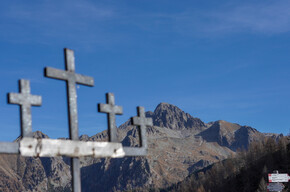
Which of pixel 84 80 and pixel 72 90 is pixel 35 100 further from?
pixel 84 80

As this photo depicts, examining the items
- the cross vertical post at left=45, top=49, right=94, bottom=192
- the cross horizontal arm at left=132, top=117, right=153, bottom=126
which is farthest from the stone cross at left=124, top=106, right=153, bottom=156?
the cross vertical post at left=45, top=49, right=94, bottom=192

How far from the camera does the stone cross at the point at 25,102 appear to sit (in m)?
7.04

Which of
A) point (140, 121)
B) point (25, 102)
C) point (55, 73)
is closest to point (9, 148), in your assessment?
point (25, 102)

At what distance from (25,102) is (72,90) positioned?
99 cm

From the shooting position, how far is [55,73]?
25.0ft

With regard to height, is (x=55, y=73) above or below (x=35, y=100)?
above

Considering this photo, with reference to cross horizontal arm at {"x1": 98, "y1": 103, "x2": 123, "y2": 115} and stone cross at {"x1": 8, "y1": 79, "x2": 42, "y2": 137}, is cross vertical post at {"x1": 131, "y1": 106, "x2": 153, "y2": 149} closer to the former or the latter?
cross horizontal arm at {"x1": 98, "y1": 103, "x2": 123, "y2": 115}

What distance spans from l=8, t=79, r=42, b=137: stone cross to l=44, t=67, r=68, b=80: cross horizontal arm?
1.28 feet

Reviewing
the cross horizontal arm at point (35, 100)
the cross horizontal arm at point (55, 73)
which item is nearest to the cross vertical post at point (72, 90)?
the cross horizontal arm at point (55, 73)

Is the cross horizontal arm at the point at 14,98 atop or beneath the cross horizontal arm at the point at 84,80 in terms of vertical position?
beneath

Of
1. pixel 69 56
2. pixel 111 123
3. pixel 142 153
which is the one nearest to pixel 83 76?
pixel 69 56

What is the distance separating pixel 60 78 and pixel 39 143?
120 centimetres

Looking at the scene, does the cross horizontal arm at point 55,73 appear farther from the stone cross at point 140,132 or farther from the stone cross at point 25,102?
the stone cross at point 140,132

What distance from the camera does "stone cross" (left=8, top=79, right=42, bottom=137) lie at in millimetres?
7039
